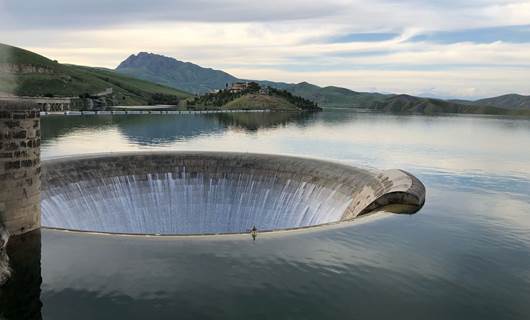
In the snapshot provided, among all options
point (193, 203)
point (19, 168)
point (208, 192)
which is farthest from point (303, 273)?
point (208, 192)

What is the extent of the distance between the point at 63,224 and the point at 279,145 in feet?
195

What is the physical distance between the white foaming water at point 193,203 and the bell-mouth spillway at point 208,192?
8cm

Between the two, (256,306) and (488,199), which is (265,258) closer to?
(256,306)

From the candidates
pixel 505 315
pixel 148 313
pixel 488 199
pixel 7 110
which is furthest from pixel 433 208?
pixel 7 110

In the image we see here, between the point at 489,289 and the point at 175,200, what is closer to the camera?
the point at 489,289

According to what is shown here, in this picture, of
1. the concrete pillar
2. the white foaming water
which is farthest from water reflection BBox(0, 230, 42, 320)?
the white foaming water

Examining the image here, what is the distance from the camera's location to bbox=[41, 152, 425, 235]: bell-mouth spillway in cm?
3256

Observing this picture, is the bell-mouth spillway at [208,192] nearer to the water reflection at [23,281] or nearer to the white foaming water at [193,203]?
the white foaming water at [193,203]

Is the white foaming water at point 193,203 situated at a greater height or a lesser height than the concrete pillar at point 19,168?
lesser

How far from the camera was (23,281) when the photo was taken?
1808 cm

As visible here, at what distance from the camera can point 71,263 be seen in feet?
62.8

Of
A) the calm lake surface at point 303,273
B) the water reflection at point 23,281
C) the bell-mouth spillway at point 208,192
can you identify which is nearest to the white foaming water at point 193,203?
the bell-mouth spillway at point 208,192

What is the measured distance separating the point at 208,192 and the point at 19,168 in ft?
72.3

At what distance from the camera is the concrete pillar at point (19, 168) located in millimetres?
20641
